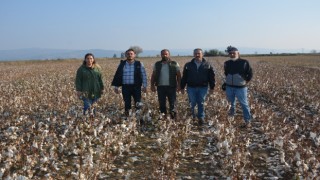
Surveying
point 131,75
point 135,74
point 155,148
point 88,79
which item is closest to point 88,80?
point 88,79

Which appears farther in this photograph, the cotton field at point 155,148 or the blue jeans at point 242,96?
the blue jeans at point 242,96

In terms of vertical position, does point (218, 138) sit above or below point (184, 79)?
below

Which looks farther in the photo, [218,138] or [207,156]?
[218,138]

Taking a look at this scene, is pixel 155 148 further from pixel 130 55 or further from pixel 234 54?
pixel 234 54

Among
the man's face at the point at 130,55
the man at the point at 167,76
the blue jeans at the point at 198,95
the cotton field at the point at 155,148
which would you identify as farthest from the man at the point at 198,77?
the man's face at the point at 130,55

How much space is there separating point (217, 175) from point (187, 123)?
2439mm

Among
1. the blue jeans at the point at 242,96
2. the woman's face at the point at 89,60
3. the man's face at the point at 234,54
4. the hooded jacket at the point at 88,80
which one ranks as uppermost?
the man's face at the point at 234,54

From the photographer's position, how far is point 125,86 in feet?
33.7

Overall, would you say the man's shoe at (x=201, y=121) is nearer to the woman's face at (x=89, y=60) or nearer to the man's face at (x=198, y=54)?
the man's face at (x=198, y=54)

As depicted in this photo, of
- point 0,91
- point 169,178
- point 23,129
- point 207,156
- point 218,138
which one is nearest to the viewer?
point 169,178

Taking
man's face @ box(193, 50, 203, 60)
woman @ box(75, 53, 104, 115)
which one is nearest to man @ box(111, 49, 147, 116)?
woman @ box(75, 53, 104, 115)

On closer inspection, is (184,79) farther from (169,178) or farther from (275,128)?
(169,178)

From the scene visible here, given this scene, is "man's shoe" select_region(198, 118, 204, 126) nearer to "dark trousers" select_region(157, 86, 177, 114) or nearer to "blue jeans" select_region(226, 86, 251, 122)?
"dark trousers" select_region(157, 86, 177, 114)

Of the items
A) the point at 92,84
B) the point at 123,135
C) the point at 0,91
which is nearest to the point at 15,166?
the point at 123,135
